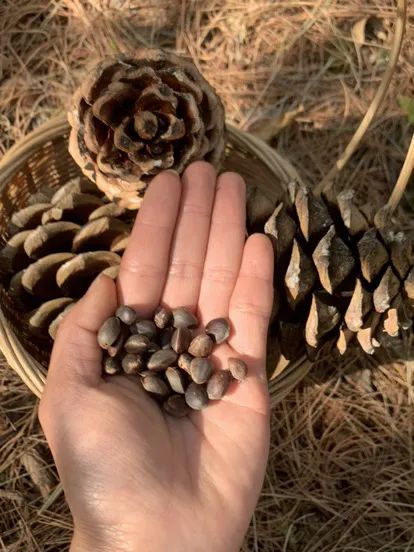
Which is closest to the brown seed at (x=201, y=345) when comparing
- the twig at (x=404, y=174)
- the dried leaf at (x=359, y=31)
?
the twig at (x=404, y=174)

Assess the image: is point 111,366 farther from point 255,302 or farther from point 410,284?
point 410,284

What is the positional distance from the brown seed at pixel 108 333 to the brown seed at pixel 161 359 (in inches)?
3.2

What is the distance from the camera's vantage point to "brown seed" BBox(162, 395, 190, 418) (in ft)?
3.53

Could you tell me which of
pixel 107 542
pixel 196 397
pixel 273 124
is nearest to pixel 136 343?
pixel 196 397

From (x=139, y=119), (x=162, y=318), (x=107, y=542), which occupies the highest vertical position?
(x=139, y=119)

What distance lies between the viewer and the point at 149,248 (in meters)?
1.15

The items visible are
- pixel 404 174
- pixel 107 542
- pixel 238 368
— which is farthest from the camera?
pixel 404 174

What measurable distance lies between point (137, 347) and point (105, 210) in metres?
0.34

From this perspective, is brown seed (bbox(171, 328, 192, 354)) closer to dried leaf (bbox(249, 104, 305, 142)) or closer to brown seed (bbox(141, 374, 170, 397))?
brown seed (bbox(141, 374, 170, 397))

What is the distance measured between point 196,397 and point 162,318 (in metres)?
0.15

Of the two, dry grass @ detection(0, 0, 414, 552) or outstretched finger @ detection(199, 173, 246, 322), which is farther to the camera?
dry grass @ detection(0, 0, 414, 552)

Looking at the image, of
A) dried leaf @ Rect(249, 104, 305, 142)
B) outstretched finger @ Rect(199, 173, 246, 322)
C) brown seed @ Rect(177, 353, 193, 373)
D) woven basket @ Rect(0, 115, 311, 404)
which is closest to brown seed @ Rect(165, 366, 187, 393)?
brown seed @ Rect(177, 353, 193, 373)

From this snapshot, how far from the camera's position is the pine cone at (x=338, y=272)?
112 centimetres

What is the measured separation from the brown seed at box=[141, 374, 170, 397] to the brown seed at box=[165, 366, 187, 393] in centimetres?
2
